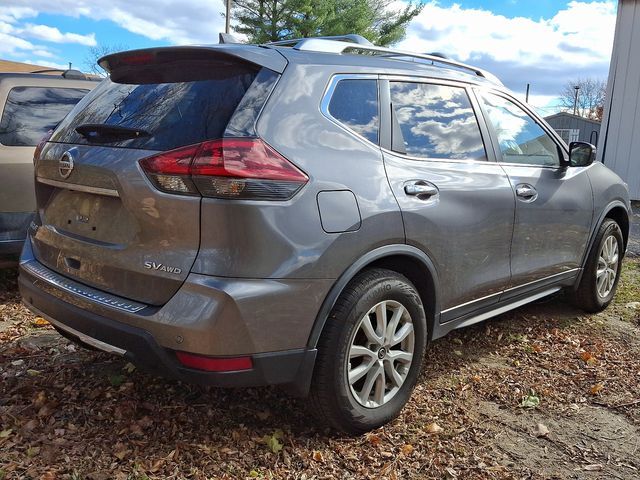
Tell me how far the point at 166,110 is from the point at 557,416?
255 centimetres

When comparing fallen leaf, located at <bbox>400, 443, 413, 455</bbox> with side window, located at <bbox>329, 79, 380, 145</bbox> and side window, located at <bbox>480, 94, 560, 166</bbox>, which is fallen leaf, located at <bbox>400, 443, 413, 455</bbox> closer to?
side window, located at <bbox>329, 79, 380, 145</bbox>

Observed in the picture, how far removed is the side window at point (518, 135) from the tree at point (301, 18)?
72.0ft

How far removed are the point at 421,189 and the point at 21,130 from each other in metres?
3.46

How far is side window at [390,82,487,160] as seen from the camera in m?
3.07

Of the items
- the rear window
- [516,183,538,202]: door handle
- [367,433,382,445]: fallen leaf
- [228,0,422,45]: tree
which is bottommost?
[367,433,382,445]: fallen leaf

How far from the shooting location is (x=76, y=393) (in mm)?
3191

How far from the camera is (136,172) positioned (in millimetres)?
2410

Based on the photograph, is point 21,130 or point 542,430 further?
point 21,130

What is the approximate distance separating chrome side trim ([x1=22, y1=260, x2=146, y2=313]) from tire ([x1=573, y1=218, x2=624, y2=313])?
3555 millimetres

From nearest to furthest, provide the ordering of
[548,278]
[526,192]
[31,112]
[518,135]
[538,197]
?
[526,192] → [538,197] → [518,135] → [548,278] → [31,112]

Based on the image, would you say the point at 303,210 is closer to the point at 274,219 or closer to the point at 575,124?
the point at 274,219

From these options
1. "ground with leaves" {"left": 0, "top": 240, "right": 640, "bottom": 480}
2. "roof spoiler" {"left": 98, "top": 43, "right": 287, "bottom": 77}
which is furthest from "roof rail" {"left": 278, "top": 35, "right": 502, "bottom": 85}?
"ground with leaves" {"left": 0, "top": 240, "right": 640, "bottom": 480}

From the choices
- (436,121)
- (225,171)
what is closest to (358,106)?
(436,121)

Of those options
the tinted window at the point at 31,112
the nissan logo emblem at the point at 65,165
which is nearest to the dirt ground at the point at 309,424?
the nissan logo emblem at the point at 65,165
